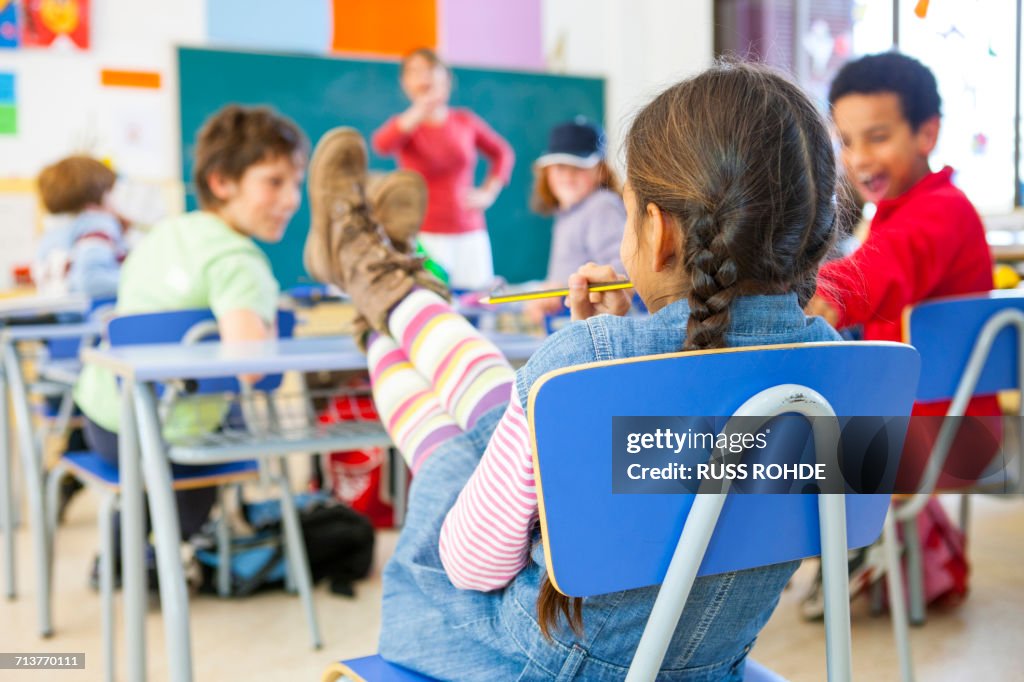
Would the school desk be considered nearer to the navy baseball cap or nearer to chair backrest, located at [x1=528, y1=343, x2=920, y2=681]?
chair backrest, located at [x1=528, y1=343, x2=920, y2=681]

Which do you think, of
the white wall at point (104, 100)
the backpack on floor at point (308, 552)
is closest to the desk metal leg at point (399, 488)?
the backpack on floor at point (308, 552)

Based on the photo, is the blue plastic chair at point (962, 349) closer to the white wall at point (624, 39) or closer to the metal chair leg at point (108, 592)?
the metal chair leg at point (108, 592)

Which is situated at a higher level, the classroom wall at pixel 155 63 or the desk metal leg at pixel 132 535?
the classroom wall at pixel 155 63

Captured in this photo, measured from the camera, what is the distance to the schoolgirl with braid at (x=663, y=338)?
69cm

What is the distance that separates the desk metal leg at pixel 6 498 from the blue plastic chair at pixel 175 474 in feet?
1.05

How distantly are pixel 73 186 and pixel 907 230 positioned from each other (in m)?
2.50

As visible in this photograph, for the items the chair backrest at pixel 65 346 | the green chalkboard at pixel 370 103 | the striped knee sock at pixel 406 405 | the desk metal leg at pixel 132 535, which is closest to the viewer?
the striped knee sock at pixel 406 405

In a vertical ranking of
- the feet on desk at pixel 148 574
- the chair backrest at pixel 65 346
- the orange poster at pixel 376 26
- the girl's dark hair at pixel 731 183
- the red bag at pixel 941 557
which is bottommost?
the feet on desk at pixel 148 574

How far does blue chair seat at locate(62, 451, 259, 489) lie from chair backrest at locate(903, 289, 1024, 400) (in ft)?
3.89

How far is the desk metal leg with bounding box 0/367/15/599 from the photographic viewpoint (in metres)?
2.16

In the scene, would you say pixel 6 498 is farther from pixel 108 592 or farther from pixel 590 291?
pixel 590 291

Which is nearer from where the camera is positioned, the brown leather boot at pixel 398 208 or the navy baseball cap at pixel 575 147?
the brown leather boot at pixel 398 208

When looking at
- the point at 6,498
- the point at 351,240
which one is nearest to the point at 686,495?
the point at 351,240

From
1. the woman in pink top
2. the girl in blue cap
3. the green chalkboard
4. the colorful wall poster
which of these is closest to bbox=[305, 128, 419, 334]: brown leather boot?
the girl in blue cap
